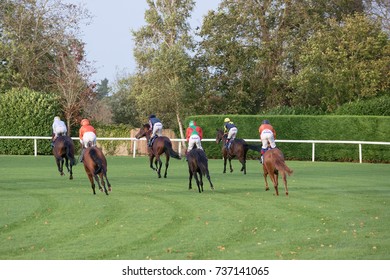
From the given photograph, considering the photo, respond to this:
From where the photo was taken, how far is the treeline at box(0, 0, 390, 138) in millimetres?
46375

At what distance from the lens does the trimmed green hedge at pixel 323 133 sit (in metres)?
35.6

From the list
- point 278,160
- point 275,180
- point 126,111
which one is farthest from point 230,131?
point 126,111

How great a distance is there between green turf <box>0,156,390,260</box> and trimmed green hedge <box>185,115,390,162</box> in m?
11.7

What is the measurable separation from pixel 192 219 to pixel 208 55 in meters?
35.1

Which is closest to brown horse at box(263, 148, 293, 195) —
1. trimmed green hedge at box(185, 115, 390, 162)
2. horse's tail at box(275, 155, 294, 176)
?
horse's tail at box(275, 155, 294, 176)

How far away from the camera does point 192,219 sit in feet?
48.0

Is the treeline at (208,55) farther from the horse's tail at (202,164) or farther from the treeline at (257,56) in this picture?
the horse's tail at (202,164)

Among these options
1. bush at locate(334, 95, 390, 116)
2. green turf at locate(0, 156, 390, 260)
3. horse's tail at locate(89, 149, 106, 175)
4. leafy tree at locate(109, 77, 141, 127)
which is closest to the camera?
green turf at locate(0, 156, 390, 260)

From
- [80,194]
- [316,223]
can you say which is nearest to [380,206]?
[316,223]

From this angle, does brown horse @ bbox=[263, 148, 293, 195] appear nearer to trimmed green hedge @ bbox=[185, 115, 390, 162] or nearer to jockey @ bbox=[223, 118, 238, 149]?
jockey @ bbox=[223, 118, 238, 149]

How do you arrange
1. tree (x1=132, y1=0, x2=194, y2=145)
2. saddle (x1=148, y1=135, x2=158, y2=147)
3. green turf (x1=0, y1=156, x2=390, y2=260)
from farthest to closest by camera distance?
tree (x1=132, y1=0, x2=194, y2=145)
saddle (x1=148, y1=135, x2=158, y2=147)
green turf (x1=0, y1=156, x2=390, y2=260)

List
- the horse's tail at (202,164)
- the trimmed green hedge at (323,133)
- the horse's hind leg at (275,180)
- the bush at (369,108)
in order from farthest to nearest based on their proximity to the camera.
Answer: the bush at (369,108)
the trimmed green hedge at (323,133)
the horse's tail at (202,164)
the horse's hind leg at (275,180)

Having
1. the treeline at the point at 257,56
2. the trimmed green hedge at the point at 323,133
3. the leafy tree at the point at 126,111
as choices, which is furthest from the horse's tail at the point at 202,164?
the leafy tree at the point at 126,111

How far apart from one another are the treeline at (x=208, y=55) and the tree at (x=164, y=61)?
2.3 inches
